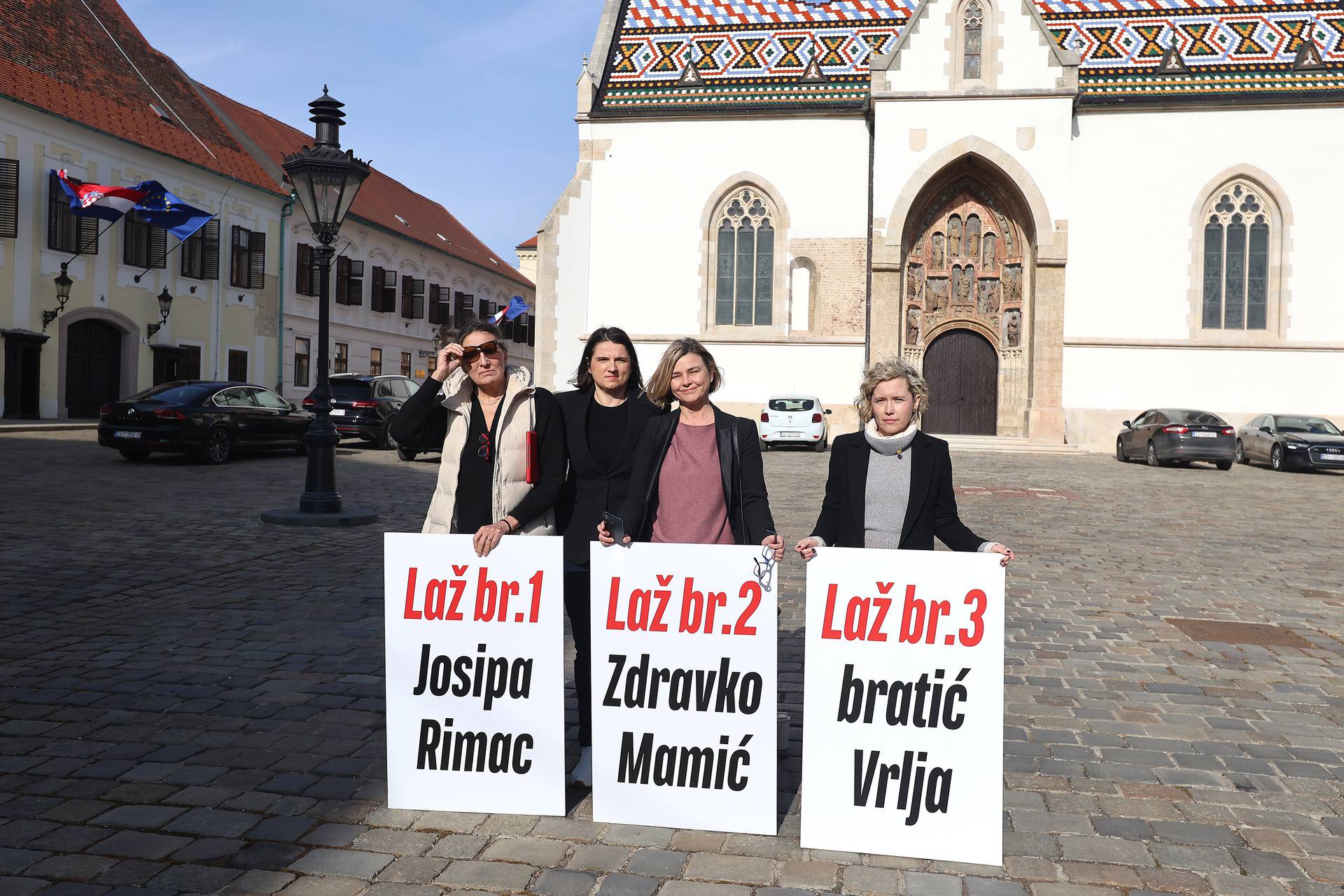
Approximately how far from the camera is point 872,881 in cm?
322

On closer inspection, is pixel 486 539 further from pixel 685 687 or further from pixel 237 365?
pixel 237 365

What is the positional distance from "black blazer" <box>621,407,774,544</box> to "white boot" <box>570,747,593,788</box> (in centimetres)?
88

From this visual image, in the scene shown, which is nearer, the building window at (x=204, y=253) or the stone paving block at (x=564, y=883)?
the stone paving block at (x=564, y=883)

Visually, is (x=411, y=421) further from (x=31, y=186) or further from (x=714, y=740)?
(x=31, y=186)

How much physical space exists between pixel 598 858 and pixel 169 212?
3008 centimetres

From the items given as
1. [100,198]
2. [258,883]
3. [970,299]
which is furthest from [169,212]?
[258,883]

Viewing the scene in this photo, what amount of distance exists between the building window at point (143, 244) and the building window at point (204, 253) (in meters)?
1.01

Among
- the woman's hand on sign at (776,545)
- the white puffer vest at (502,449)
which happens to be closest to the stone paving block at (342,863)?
the white puffer vest at (502,449)

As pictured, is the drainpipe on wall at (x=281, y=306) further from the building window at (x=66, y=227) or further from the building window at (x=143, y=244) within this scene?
the building window at (x=66, y=227)

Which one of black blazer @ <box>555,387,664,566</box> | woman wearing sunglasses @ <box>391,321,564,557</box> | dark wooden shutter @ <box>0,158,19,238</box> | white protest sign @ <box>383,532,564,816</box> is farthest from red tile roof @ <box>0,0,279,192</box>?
white protest sign @ <box>383,532,564,816</box>

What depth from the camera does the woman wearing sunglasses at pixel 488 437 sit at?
401 cm

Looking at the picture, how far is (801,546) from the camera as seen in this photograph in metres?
3.52

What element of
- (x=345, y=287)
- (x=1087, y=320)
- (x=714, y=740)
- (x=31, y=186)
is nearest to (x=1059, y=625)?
(x=714, y=740)

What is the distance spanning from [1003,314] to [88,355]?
1036 inches
